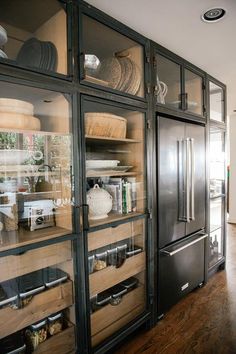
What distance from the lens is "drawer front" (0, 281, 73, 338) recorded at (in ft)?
4.04

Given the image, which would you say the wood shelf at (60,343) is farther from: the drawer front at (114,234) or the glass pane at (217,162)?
the glass pane at (217,162)

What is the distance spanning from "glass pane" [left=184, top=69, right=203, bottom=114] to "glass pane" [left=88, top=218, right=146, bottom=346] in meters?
1.37

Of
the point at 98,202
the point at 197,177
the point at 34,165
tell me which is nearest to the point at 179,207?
the point at 197,177

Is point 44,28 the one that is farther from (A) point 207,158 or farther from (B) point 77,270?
(A) point 207,158

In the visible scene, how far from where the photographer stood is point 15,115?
49.4 inches

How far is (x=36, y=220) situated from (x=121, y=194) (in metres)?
0.70

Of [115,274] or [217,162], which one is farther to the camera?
[217,162]

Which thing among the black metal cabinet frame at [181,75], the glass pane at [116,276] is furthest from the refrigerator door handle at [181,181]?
the glass pane at [116,276]

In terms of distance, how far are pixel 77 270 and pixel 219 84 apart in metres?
2.73

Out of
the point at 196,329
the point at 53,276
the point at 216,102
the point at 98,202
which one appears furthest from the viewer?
the point at 216,102

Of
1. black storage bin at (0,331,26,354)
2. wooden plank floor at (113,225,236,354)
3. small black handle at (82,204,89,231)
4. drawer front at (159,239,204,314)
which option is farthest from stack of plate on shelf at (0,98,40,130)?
wooden plank floor at (113,225,236,354)

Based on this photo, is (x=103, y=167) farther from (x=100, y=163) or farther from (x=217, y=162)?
(x=217, y=162)

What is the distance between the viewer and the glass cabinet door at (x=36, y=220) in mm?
1262

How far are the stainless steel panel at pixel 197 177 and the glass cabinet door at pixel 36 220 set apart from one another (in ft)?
4.42
